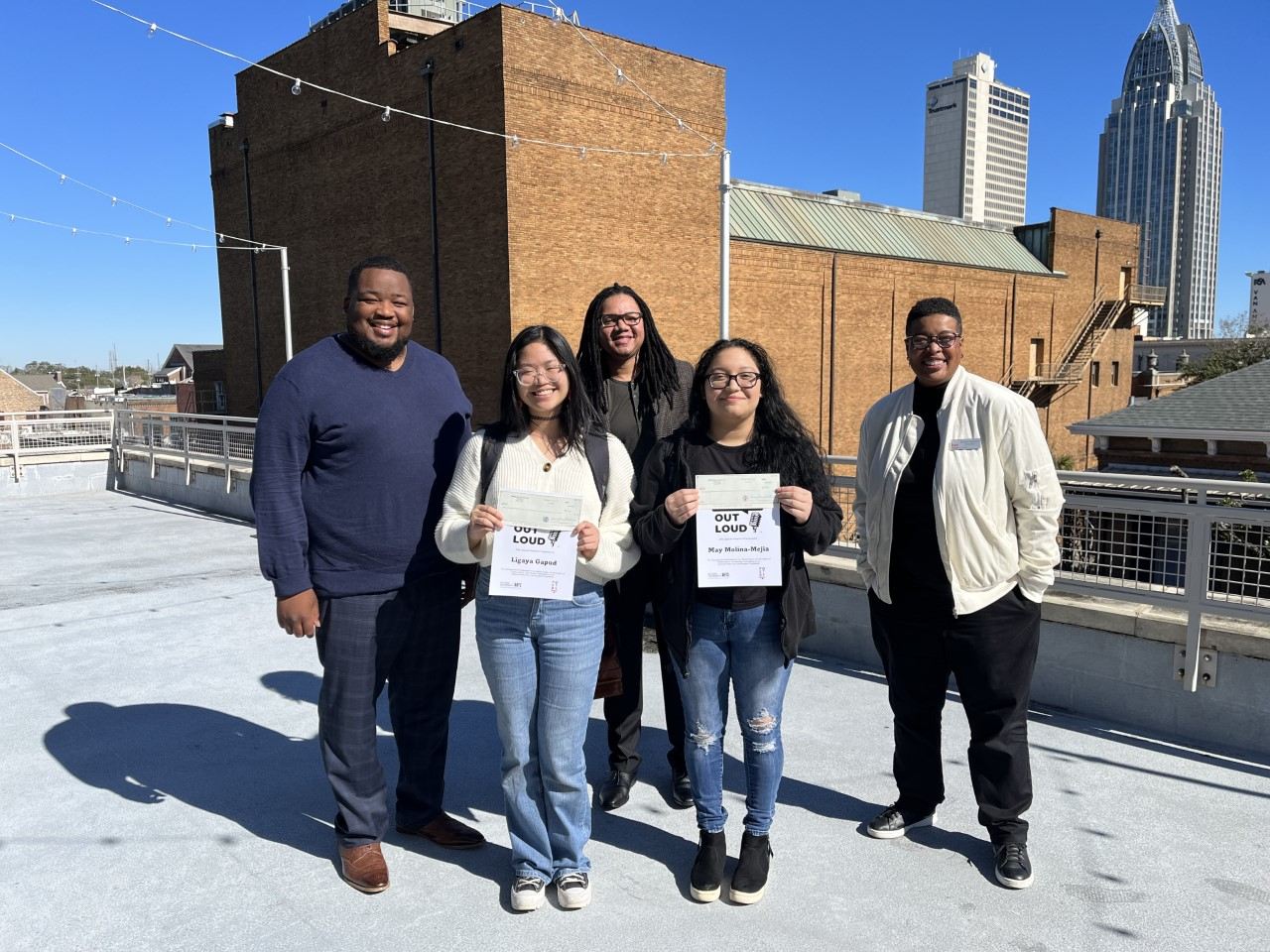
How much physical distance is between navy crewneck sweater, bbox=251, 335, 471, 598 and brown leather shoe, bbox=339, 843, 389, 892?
910 mm

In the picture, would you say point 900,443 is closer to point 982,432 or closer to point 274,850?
point 982,432

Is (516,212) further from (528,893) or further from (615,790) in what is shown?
(528,893)

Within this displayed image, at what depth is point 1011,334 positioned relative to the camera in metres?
36.3

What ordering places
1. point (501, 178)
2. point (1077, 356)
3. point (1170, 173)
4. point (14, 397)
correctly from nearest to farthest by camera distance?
point (501, 178) → point (1077, 356) → point (14, 397) → point (1170, 173)

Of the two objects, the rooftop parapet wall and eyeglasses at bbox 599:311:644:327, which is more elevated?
eyeglasses at bbox 599:311:644:327

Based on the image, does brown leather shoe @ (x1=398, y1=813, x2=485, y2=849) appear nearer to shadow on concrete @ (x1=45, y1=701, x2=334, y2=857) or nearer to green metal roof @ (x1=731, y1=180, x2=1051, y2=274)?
shadow on concrete @ (x1=45, y1=701, x2=334, y2=857)

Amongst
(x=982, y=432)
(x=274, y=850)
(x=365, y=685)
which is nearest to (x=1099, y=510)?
(x=982, y=432)

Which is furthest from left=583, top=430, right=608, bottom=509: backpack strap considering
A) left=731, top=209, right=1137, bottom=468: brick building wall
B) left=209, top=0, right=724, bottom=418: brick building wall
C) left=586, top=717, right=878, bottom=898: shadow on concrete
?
left=731, top=209, right=1137, bottom=468: brick building wall

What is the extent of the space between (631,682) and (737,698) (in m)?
0.82

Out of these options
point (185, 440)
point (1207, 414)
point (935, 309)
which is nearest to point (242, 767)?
point (935, 309)

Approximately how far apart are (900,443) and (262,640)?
4.74m

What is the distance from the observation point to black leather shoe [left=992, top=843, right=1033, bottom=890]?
311 centimetres

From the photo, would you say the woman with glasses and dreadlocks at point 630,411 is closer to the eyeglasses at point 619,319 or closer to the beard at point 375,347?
the eyeglasses at point 619,319

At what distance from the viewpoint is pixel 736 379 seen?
9.58 ft
